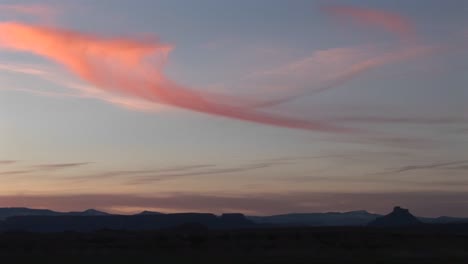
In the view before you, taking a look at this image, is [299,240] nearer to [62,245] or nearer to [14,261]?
[62,245]

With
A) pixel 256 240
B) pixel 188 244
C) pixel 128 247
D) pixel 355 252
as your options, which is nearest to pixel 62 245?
pixel 128 247

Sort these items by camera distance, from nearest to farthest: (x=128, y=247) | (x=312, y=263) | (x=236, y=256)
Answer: (x=312, y=263), (x=236, y=256), (x=128, y=247)

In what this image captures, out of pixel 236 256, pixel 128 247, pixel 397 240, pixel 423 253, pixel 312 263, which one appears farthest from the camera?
pixel 397 240

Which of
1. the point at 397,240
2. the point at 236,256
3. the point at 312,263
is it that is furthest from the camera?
the point at 397,240

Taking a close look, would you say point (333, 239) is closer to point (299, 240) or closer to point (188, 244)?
point (299, 240)

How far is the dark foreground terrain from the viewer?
5859cm

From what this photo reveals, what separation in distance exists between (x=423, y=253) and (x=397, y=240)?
580 inches

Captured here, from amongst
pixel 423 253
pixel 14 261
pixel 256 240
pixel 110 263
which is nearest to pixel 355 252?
pixel 423 253

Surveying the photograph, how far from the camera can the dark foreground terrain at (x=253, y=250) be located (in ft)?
192

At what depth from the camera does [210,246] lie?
248 feet

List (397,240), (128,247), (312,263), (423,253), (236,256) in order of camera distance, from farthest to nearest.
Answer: (397,240), (128,247), (423,253), (236,256), (312,263)

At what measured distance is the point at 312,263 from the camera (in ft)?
179

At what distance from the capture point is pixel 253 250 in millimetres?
70250

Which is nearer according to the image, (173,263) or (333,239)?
(173,263)
